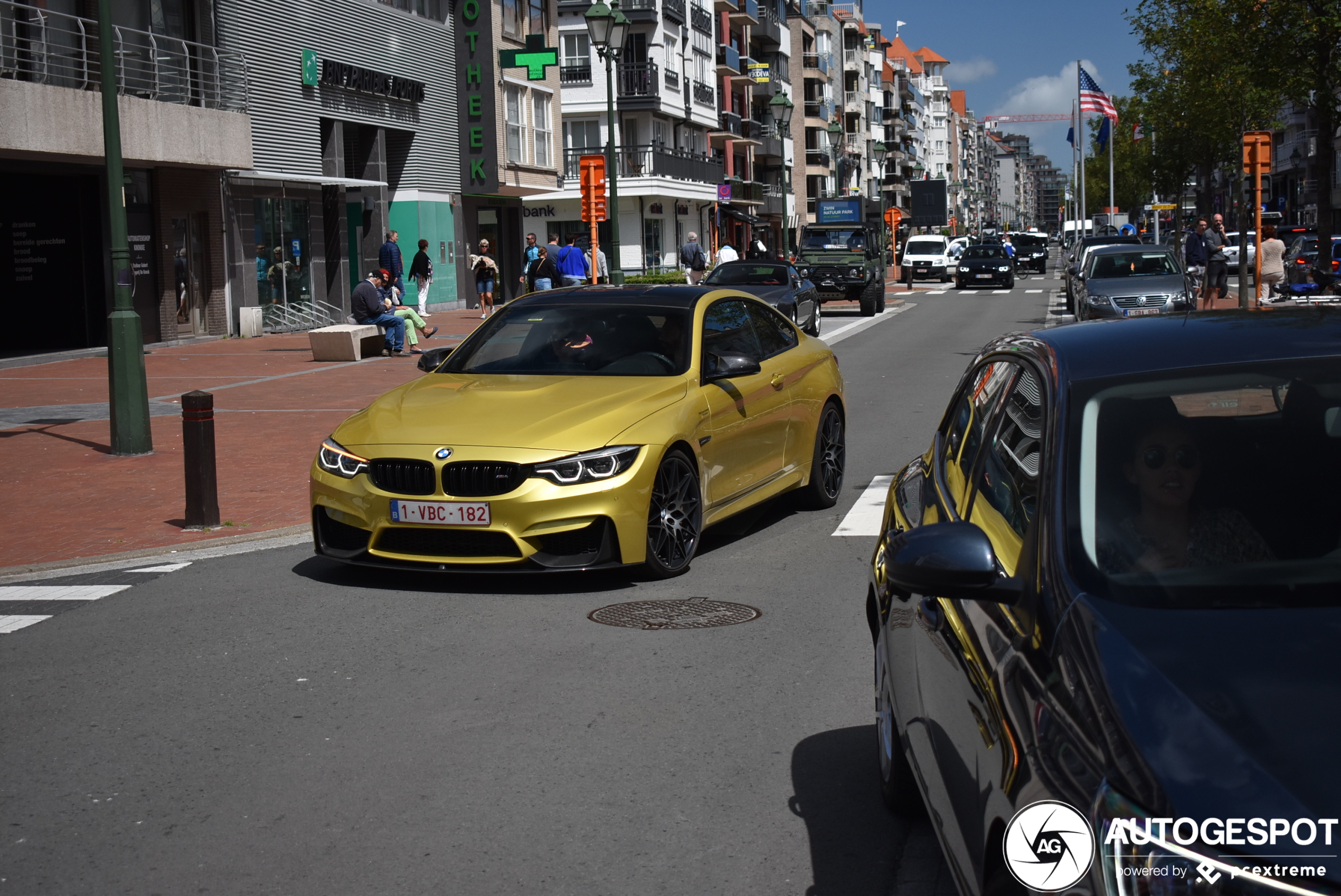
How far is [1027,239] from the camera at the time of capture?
3049 inches

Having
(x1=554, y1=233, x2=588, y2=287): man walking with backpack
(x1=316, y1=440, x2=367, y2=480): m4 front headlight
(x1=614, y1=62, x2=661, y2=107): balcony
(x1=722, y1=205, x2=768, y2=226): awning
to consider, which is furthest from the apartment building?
(x1=722, y1=205, x2=768, y2=226): awning

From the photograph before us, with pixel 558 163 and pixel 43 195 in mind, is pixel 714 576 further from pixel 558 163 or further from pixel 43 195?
pixel 558 163

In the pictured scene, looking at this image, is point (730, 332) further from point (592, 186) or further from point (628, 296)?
point (592, 186)

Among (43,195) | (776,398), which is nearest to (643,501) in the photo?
(776,398)

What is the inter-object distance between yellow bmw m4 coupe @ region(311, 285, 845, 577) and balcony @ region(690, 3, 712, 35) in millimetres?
65172

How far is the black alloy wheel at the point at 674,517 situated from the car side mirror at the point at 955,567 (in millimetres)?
4517

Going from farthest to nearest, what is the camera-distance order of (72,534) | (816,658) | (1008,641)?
(72,534), (816,658), (1008,641)

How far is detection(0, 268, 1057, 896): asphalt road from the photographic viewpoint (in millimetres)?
4012

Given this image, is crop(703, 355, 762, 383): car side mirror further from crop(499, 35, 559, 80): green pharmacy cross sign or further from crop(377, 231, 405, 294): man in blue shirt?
crop(499, 35, 559, 80): green pharmacy cross sign

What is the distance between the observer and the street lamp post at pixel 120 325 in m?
12.5

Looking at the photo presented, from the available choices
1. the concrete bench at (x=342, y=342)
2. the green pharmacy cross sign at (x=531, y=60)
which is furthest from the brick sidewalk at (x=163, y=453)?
the green pharmacy cross sign at (x=531, y=60)

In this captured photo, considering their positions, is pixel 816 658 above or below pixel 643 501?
below

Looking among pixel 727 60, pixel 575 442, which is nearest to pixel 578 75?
pixel 727 60

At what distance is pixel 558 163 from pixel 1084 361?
4784 centimetres
